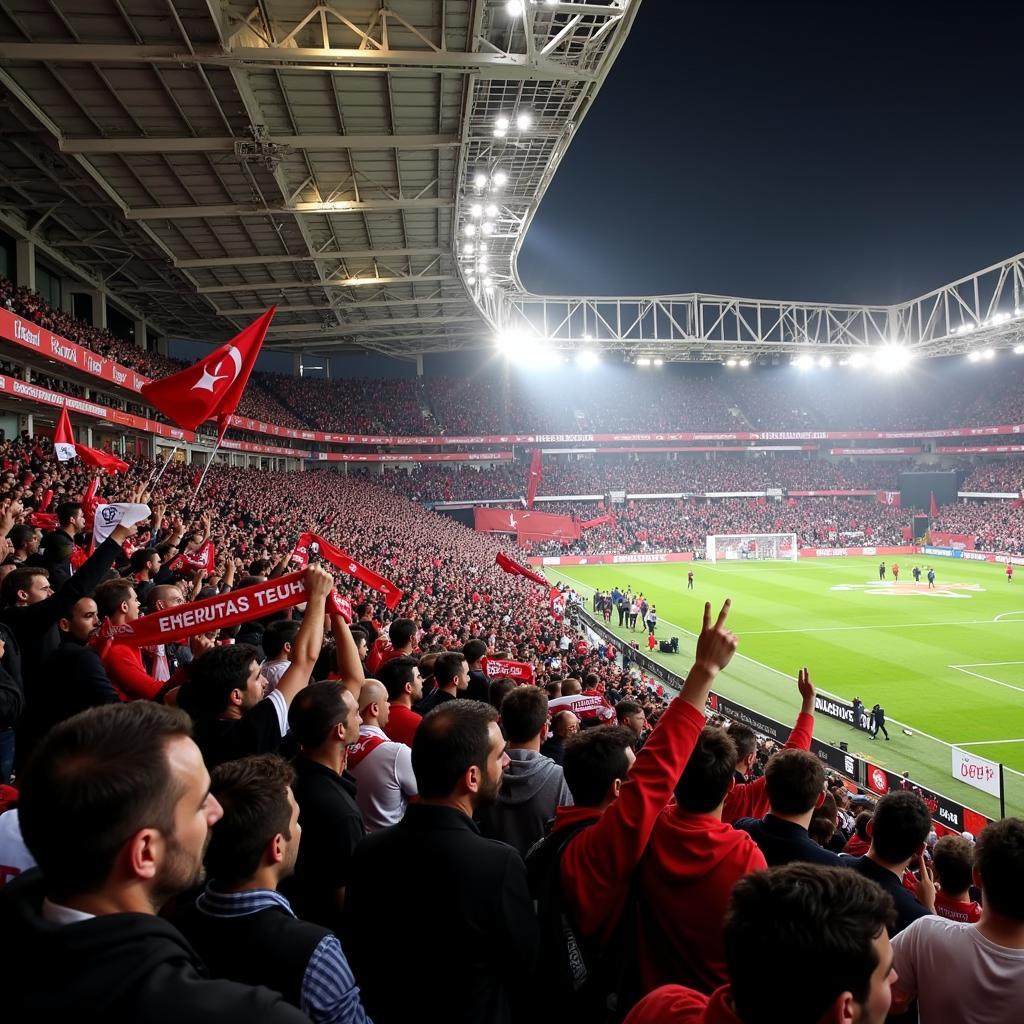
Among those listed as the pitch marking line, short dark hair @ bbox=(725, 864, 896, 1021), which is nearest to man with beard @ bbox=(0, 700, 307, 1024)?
short dark hair @ bbox=(725, 864, 896, 1021)

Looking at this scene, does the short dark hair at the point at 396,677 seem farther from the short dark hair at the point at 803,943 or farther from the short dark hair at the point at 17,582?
the short dark hair at the point at 803,943

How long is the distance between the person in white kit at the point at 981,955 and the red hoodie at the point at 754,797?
1.21 metres

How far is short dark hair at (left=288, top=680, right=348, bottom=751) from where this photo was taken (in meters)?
3.27

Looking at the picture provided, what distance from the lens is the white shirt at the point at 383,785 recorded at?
159 inches

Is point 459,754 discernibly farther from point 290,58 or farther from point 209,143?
point 209,143

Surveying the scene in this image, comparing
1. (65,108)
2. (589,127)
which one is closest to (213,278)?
(65,108)

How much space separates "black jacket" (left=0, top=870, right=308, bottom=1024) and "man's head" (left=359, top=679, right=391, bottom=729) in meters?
3.25

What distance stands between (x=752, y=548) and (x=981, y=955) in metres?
53.6

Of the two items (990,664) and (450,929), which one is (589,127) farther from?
(450,929)

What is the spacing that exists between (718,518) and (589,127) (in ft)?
103

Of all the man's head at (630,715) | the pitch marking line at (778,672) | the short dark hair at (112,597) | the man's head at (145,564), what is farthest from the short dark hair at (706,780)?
the pitch marking line at (778,672)

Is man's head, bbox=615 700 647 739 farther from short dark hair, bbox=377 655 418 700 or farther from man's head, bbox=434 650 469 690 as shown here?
short dark hair, bbox=377 655 418 700

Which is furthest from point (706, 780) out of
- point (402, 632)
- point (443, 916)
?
point (402, 632)

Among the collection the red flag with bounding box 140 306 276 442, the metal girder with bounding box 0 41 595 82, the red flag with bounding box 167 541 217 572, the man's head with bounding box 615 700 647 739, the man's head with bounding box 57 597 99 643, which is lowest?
the man's head with bounding box 615 700 647 739
